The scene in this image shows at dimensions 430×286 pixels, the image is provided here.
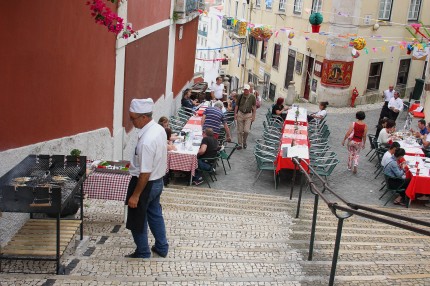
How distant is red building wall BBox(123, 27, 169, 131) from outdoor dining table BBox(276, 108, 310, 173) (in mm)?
3431

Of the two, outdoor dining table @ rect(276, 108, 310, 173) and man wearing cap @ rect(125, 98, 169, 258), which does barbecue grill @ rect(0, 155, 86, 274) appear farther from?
outdoor dining table @ rect(276, 108, 310, 173)

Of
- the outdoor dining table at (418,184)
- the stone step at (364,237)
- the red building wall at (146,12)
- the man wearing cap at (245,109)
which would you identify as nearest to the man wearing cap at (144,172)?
the stone step at (364,237)

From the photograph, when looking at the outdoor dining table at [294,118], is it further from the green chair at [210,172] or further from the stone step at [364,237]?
the stone step at [364,237]

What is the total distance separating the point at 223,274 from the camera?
514 cm

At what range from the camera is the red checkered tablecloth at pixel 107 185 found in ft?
22.6

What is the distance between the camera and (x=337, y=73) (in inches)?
985

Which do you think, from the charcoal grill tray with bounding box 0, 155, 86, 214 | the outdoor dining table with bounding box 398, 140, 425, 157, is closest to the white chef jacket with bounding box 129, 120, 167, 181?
the charcoal grill tray with bounding box 0, 155, 86, 214

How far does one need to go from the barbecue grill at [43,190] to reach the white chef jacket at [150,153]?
723 millimetres

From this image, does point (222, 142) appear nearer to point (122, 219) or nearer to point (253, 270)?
point (122, 219)

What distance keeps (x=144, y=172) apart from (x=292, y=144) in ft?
24.3

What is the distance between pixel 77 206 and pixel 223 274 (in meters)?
2.31

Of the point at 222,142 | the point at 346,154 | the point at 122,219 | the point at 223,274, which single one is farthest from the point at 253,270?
the point at 346,154

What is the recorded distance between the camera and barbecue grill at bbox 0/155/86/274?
4832mm

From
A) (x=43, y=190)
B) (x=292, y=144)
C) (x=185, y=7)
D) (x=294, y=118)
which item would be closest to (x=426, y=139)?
(x=294, y=118)
